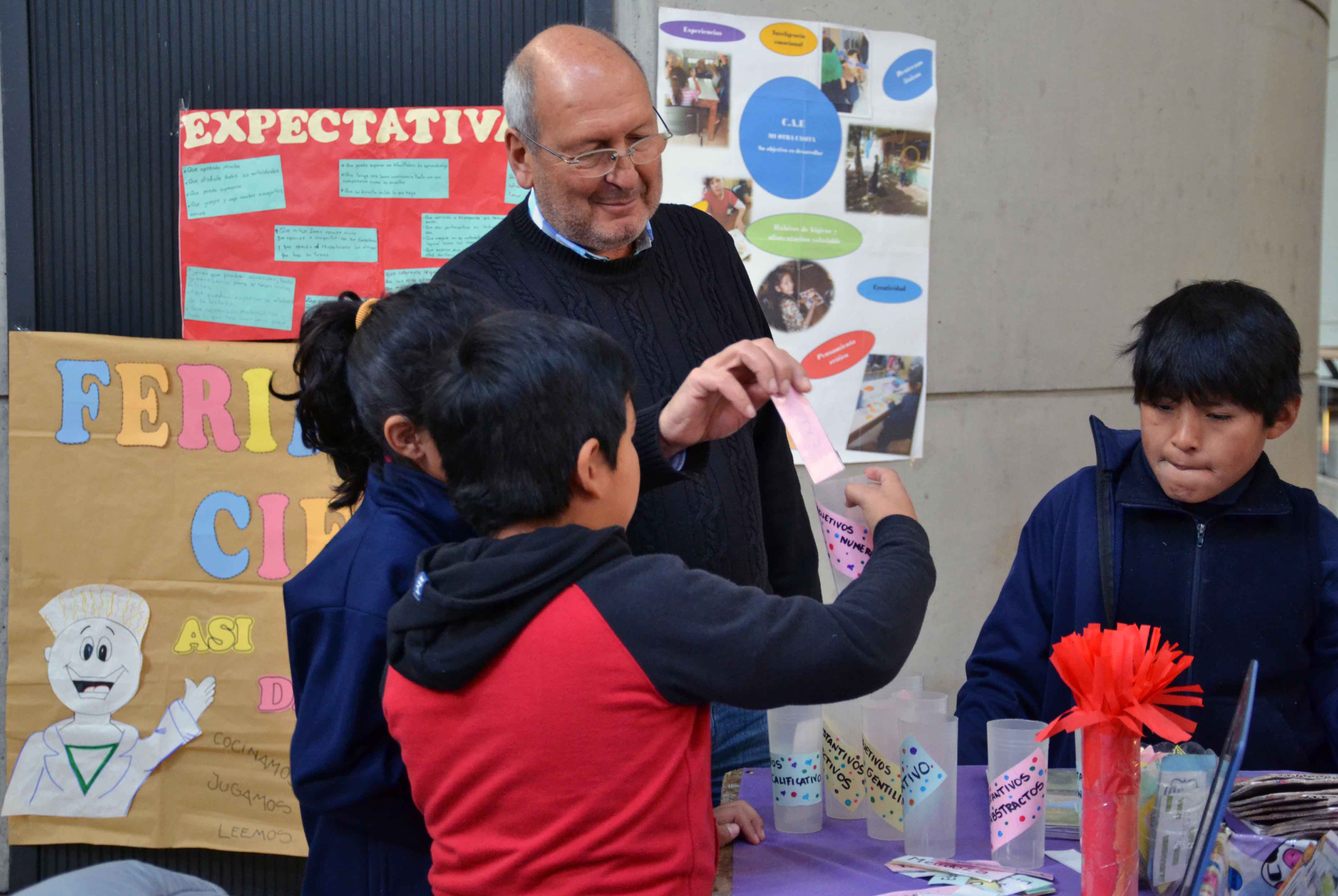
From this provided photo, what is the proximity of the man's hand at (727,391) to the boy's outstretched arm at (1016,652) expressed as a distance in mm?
742

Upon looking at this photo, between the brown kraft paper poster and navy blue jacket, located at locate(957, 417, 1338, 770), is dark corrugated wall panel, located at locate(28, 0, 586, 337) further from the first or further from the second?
navy blue jacket, located at locate(957, 417, 1338, 770)

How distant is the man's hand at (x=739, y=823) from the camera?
1.31 metres

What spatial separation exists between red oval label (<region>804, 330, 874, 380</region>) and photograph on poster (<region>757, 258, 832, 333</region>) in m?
0.07

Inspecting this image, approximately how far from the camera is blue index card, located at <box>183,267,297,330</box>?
109 inches

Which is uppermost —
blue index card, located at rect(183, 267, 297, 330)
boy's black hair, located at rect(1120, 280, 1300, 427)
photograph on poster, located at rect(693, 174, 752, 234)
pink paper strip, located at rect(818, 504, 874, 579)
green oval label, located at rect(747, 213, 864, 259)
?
photograph on poster, located at rect(693, 174, 752, 234)

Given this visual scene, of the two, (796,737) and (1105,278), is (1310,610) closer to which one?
(796,737)

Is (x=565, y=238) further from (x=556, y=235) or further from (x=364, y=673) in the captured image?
(x=364, y=673)

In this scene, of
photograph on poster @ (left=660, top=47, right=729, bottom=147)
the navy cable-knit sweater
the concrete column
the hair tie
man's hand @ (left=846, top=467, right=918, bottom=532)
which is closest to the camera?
man's hand @ (left=846, top=467, right=918, bottom=532)

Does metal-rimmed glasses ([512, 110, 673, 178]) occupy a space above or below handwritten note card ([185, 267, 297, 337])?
above

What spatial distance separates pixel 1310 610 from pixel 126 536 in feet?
8.45

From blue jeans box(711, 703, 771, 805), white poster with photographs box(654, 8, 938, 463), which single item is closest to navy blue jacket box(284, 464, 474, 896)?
blue jeans box(711, 703, 771, 805)

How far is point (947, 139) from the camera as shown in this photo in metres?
2.95

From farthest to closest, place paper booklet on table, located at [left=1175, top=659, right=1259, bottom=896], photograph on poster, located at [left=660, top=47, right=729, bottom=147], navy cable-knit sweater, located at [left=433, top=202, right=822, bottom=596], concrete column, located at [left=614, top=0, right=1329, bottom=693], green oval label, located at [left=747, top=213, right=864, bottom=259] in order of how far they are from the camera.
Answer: concrete column, located at [left=614, top=0, right=1329, bottom=693]
green oval label, located at [left=747, top=213, right=864, bottom=259]
photograph on poster, located at [left=660, top=47, right=729, bottom=147]
navy cable-knit sweater, located at [left=433, top=202, right=822, bottom=596]
paper booklet on table, located at [left=1175, top=659, right=1259, bottom=896]

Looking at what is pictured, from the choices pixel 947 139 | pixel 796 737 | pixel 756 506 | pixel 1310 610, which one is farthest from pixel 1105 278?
pixel 796 737
